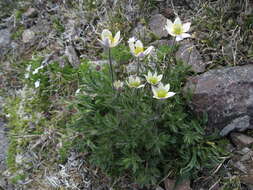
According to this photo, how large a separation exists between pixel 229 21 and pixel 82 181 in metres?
2.20

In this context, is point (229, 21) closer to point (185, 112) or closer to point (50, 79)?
point (185, 112)

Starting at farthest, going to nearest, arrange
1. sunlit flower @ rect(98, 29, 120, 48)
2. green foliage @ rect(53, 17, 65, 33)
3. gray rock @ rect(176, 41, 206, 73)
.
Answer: green foliage @ rect(53, 17, 65, 33) < gray rock @ rect(176, 41, 206, 73) < sunlit flower @ rect(98, 29, 120, 48)

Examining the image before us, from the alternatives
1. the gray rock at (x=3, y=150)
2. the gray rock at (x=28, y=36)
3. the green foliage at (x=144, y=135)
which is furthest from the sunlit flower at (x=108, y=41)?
the gray rock at (x=28, y=36)

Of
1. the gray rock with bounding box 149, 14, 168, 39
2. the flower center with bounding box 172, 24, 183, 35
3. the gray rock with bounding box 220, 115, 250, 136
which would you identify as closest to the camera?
the flower center with bounding box 172, 24, 183, 35

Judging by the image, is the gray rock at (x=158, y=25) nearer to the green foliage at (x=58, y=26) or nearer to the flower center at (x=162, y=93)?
the green foliage at (x=58, y=26)

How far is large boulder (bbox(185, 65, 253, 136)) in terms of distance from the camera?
2.83m

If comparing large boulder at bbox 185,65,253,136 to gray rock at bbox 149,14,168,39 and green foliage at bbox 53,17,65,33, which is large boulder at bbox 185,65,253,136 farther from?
green foliage at bbox 53,17,65,33

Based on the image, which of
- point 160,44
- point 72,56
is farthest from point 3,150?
point 160,44

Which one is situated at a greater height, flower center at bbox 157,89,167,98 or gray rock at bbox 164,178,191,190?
flower center at bbox 157,89,167,98

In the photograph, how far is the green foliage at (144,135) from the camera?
2.71 m

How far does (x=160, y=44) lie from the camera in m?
3.63

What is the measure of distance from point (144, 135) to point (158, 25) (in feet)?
5.25

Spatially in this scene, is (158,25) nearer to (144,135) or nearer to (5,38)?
(144,135)

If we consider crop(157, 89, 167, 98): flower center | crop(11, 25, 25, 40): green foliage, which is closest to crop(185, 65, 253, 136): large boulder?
crop(157, 89, 167, 98): flower center
